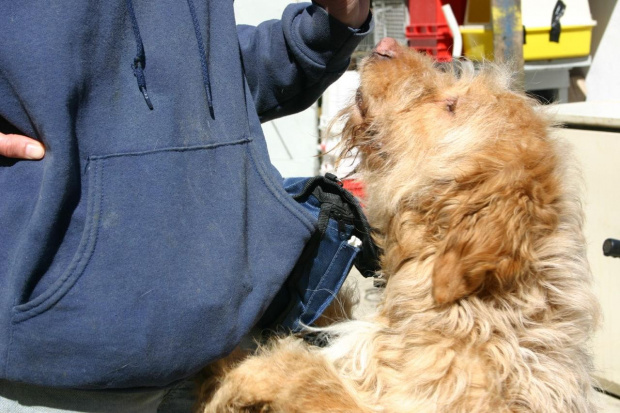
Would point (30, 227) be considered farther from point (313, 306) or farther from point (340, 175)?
point (340, 175)

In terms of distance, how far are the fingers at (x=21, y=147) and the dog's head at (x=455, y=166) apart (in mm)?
1247

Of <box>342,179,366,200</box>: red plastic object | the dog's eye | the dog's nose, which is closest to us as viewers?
the dog's eye

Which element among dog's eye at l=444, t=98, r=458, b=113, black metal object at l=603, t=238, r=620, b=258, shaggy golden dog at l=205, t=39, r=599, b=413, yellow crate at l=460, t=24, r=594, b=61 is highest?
dog's eye at l=444, t=98, r=458, b=113

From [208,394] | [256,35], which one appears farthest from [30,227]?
[256,35]

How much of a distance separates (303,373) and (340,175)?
3.77ft

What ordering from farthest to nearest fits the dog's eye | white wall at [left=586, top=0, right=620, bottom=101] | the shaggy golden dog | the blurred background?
white wall at [left=586, top=0, right=620, bottom=101], the blurred background, the dog's eye, the shaggy golden dog

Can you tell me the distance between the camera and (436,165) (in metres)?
2.31

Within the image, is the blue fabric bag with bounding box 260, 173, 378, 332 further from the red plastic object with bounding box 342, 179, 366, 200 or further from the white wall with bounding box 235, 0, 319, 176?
the white wall with bounding box 235, 0, 319, 176

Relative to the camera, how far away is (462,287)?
201cm

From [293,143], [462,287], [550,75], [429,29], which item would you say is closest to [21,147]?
[462,287]

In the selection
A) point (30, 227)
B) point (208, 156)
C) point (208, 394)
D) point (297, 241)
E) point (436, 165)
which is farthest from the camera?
point (436, 165)

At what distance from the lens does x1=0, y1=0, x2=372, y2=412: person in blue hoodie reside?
149 cm

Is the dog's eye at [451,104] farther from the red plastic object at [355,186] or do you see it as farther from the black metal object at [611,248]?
the black metal object at [611,248]

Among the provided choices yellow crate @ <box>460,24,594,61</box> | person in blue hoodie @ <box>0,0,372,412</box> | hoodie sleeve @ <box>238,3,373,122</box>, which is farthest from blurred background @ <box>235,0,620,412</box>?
person in blue hoodie @ <box>0,0,372,412</box>
